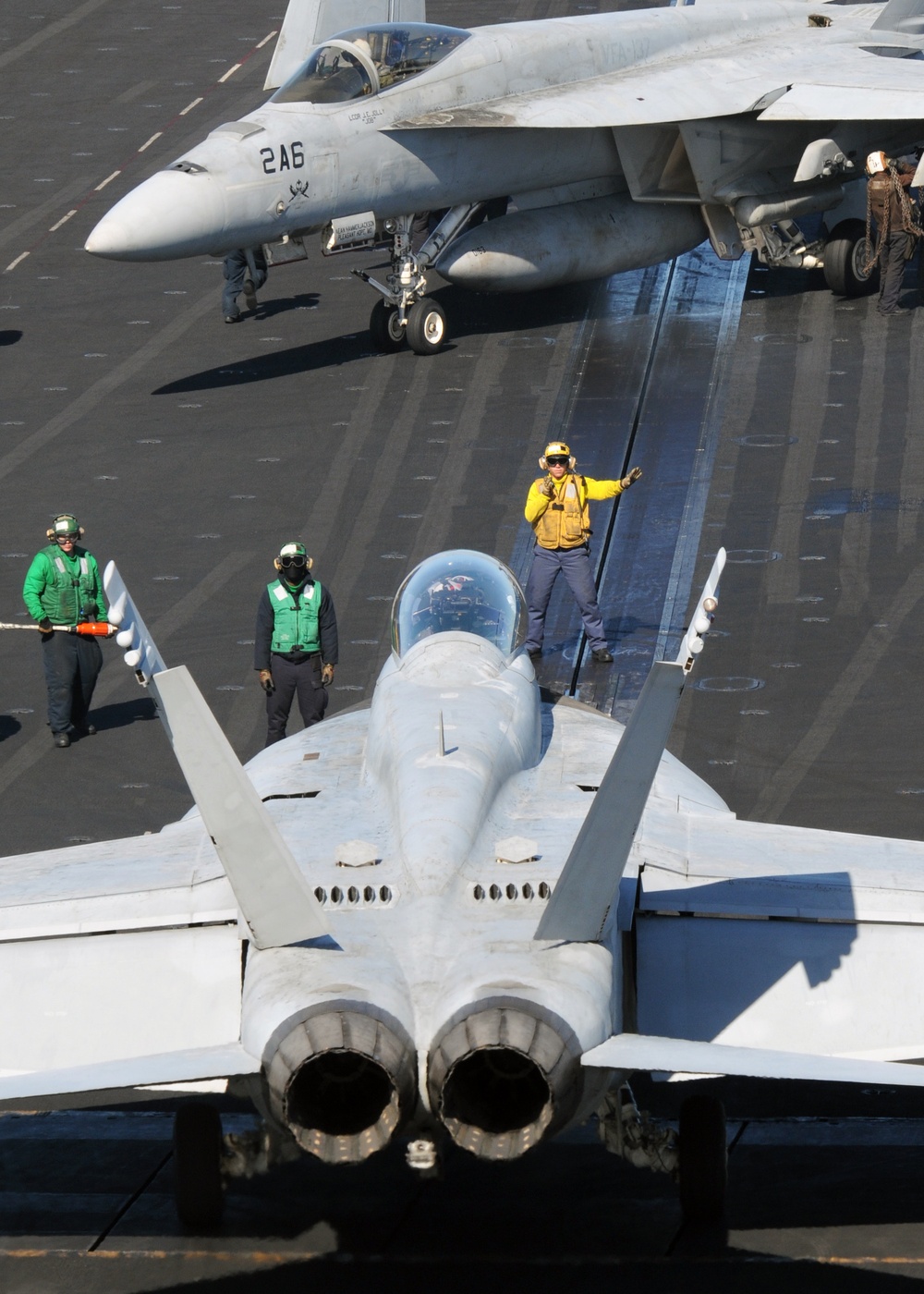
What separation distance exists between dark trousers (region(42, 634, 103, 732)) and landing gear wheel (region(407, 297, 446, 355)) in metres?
9.31

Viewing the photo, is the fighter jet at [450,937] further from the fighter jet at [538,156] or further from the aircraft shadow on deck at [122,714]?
the fighter jet at [538,156]

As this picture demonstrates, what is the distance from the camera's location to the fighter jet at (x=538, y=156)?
22797mm

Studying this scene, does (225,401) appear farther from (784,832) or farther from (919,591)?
(784,832)

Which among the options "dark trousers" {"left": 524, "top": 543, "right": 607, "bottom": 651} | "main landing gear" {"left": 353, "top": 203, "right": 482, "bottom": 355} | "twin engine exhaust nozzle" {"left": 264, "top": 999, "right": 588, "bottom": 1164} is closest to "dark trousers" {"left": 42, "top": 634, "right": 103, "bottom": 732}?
"dark trousers" {"left": 524, "top": 543, "right": 607, "bottom": 651}

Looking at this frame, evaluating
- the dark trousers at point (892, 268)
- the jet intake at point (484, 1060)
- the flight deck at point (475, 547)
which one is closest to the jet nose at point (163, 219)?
the flight deck at point (475, 547)

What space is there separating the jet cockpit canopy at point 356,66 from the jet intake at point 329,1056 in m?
17.8

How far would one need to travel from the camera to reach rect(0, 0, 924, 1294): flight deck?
9.68m

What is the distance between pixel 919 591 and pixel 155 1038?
424 inches

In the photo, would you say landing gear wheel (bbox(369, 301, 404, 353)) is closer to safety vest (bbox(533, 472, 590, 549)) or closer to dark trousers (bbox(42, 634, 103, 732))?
safety vest (bbox(533, 472, 590, 549))

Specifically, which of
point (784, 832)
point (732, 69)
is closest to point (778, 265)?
point (732, 69)

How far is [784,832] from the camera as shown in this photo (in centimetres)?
1049

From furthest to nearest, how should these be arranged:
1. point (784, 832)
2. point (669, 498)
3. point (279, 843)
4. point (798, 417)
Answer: point (798, 417)
point (669, 498)
point (784, 832)
point (279, 843)

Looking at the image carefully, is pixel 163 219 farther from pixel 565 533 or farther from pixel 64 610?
pixel 565 533

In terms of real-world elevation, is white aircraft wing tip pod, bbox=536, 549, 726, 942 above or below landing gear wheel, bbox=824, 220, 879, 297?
above
